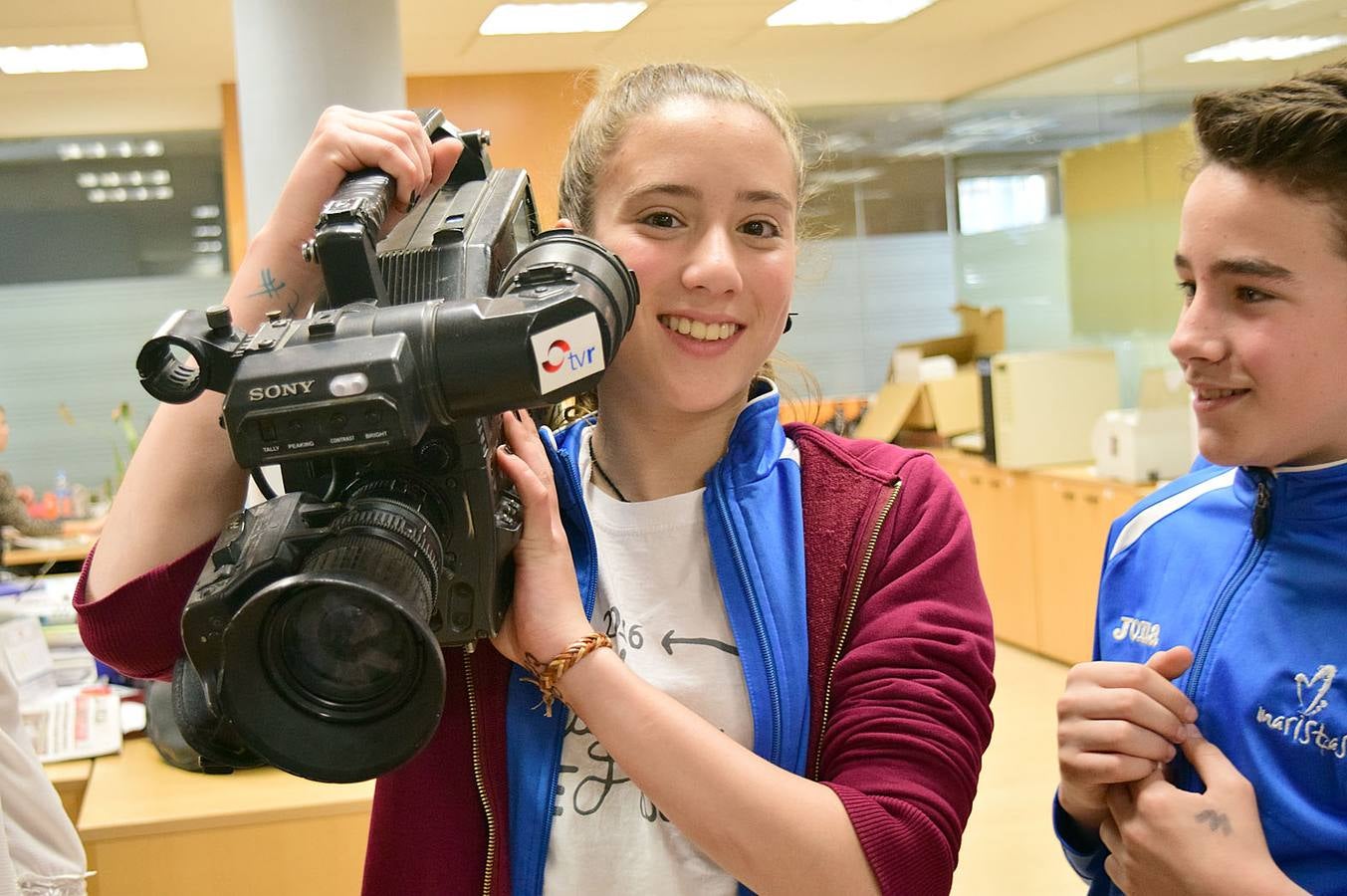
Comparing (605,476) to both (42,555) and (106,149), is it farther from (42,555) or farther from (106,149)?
(106,149)

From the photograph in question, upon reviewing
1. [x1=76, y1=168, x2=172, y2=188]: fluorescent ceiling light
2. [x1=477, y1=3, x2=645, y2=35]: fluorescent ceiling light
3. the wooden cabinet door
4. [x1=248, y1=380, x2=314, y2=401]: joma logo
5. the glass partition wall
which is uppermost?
[x1=477, y1=3, x2=645, y2=35]: fluorescent ceiling light

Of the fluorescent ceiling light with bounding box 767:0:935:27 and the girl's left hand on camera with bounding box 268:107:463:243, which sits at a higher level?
the fluorescent ceiling light with bounding box 767:0:935:27

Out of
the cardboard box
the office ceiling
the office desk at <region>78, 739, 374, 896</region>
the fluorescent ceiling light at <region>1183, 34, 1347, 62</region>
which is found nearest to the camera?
the office desk at <region>78, 739, 374, 896</region>

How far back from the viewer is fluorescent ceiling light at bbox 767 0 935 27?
5602 mm

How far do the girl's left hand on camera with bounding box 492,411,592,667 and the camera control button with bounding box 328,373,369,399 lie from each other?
0.69 ft

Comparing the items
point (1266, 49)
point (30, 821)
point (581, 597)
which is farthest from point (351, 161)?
point (1266, 49)

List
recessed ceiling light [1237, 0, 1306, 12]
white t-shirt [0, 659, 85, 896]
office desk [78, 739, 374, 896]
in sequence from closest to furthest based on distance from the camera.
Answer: white t-shirt [0, 659, 85, 896] → office desk [78, 739, 374, 896] → recessed ceiling light [1237, 0, 1306, 12]

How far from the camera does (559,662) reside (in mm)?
928

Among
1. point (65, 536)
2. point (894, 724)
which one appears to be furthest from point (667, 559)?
point (65, 536)

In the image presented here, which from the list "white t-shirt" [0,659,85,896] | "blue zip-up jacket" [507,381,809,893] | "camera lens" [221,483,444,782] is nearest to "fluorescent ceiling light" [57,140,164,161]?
"white t-shirt" [0,659,85,896]

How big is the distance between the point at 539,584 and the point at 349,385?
27 centimetres

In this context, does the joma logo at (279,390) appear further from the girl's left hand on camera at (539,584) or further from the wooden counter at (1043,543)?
the wooden counter at (1043,543)

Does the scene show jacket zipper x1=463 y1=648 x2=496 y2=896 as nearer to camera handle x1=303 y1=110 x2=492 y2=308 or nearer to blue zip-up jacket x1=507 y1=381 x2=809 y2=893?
blue zip-up jacket x1=507 y1=381 x2=809 y2=893

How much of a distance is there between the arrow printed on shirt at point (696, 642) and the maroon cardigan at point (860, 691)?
7cm
